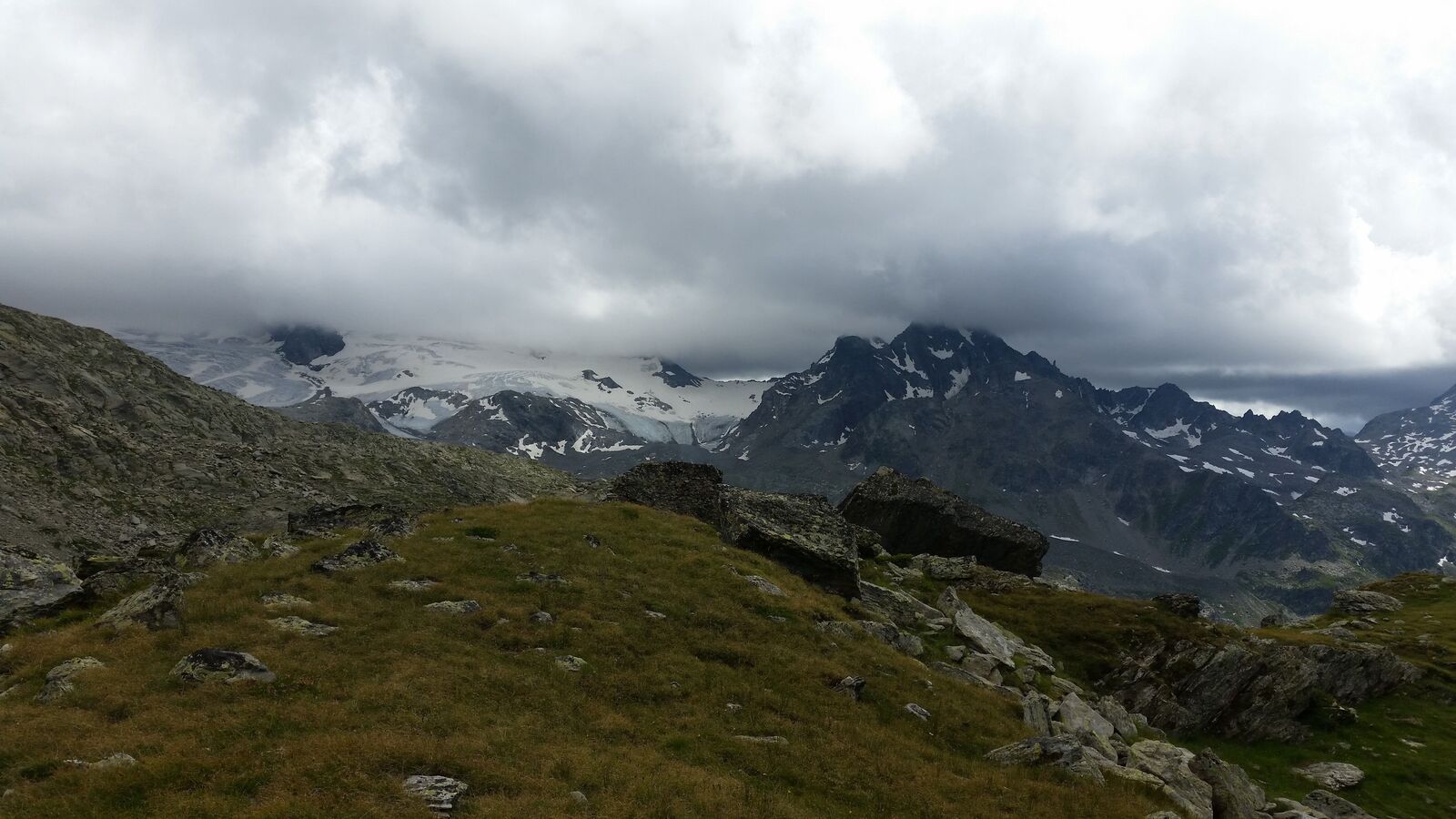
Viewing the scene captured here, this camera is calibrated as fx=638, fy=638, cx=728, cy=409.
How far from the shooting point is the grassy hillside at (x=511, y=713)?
1462cm

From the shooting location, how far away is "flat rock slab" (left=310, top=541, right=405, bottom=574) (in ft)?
98.2

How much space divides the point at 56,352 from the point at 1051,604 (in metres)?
165

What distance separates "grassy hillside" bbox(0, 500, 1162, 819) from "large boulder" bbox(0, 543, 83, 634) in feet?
4.01

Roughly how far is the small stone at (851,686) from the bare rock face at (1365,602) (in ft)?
311

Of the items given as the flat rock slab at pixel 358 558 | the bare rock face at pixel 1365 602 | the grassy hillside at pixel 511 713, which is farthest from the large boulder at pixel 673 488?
the bare rock face at pixel 1365 602

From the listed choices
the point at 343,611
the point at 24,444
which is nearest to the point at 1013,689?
the point at 343,611

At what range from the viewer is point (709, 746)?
19.9 m

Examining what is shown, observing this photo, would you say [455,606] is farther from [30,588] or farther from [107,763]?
[30,588]

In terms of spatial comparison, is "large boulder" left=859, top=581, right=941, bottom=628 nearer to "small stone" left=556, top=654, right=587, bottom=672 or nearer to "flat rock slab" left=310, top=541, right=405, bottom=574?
"small stone" left=556, top=654, right=587, bottom=672

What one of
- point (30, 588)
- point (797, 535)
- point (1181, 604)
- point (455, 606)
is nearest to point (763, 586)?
point (797, 535)

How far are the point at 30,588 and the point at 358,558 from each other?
11.2 metres

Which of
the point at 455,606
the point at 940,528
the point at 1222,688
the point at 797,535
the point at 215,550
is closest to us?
the point at 455,606

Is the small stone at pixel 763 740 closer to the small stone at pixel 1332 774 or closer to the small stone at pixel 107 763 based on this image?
the small stone at pixel 107 763

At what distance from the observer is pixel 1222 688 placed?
42000mm
